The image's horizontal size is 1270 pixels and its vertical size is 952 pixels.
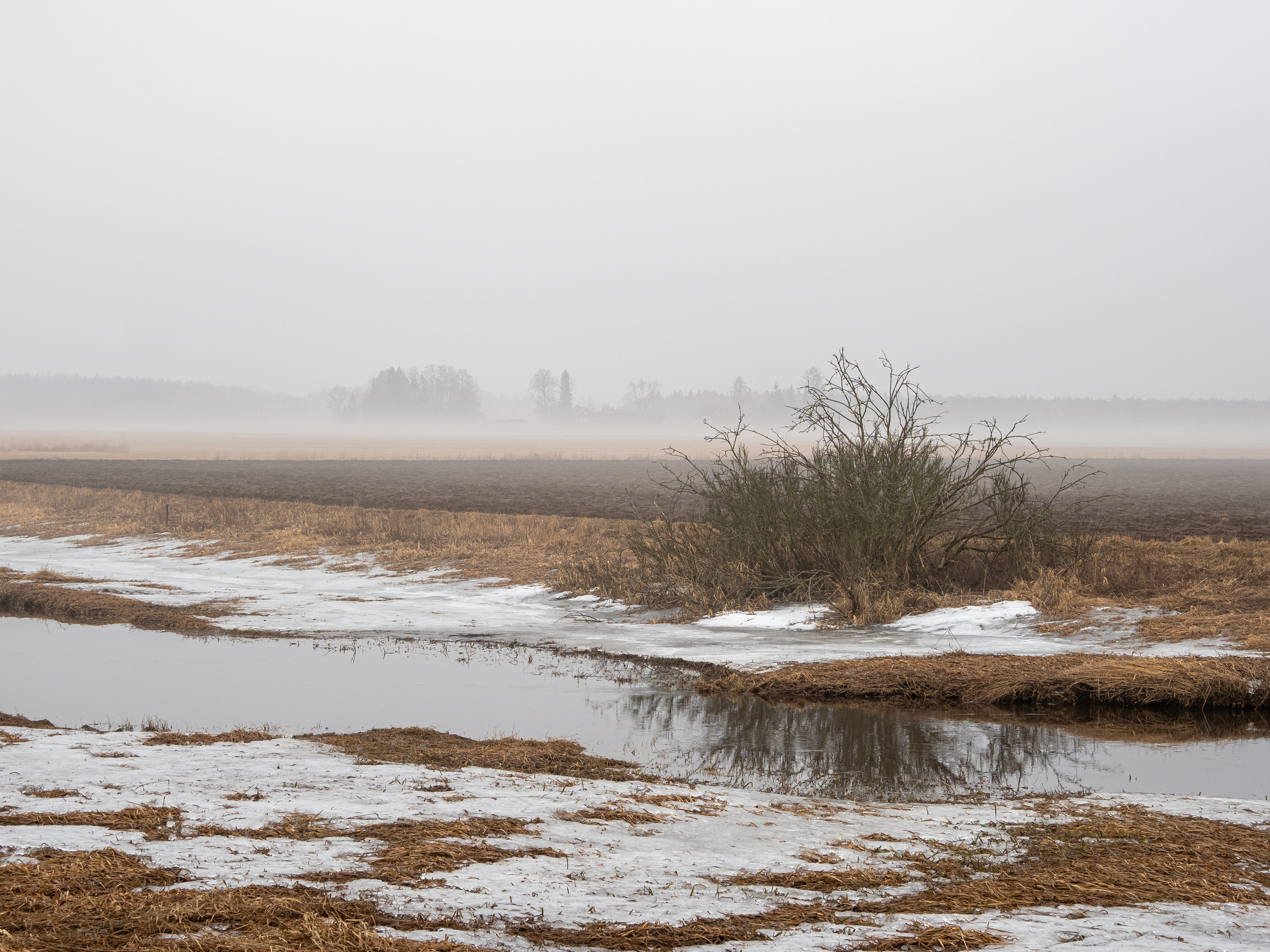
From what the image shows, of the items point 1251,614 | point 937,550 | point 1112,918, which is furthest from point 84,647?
point 1251,614

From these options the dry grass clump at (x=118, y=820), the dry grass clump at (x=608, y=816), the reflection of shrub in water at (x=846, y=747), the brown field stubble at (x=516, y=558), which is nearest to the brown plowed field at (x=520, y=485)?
the brown field stubble at (x=516, y=558)

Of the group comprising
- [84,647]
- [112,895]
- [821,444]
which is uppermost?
[821,444]

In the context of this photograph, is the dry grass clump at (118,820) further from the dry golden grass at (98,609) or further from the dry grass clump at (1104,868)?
the dry golden grass at (98,609)

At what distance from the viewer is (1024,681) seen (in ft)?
37.8

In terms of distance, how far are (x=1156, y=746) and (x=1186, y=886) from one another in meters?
5.12

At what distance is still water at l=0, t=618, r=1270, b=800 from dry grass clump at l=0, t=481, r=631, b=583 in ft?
25.2

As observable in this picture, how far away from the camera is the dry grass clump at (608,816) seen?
6480 millimetres

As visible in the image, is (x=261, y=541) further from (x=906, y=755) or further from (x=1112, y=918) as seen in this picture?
(x=1112, y=918)

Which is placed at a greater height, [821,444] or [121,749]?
[821,444]

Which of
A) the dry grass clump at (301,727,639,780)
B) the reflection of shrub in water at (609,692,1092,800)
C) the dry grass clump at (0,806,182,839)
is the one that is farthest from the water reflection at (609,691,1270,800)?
the dry grass clump at (0,806,182,839)

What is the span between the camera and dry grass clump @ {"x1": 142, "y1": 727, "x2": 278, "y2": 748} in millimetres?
8547

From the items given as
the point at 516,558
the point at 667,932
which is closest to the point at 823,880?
the point at 667,932

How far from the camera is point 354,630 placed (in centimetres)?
1639

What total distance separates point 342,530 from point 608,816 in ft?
76.6
